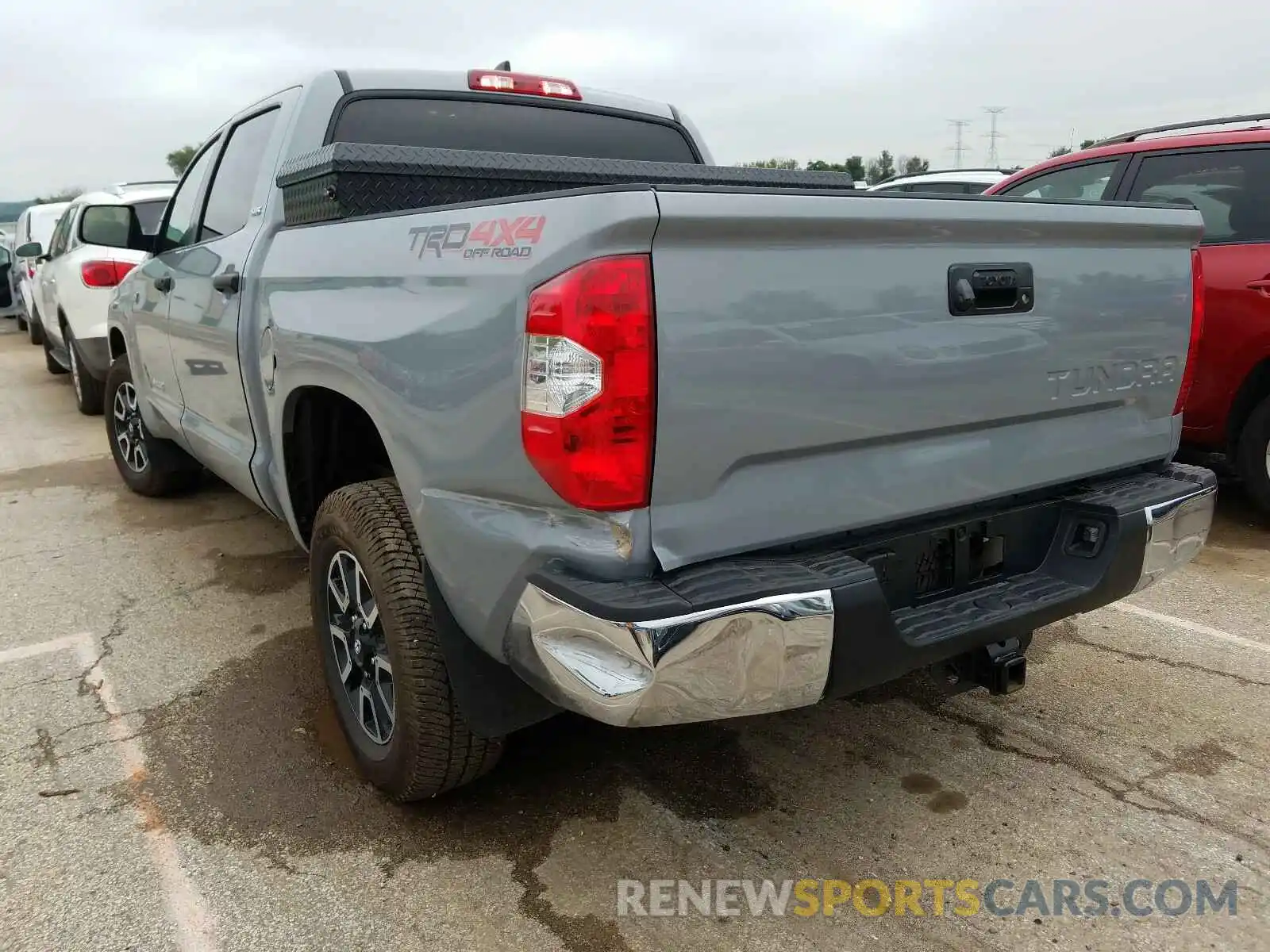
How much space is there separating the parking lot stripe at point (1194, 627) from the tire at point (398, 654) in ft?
7.68

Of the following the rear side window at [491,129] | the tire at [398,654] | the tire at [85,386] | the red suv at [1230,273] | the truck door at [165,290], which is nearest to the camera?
the tire at [398,654]

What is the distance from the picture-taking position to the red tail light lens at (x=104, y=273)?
730 cm

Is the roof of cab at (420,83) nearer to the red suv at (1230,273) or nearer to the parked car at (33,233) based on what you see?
the red suv at (1230,273)

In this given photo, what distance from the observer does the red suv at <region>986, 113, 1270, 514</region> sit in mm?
4410

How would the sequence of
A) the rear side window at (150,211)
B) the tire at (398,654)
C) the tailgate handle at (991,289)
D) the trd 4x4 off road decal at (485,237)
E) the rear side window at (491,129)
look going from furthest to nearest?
the rear side window at (150,211) → the rear side window at (491,129) → the tire at (398,654) → the tailgate handle at (991,289) → the trd 4x4 off road decal at (485,237)

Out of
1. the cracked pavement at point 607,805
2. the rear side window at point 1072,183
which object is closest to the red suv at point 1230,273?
the rear side window at point 1072,183

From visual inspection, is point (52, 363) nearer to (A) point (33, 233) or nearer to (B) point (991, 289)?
(A) point (33, 233)

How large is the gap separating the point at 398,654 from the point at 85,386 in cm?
707

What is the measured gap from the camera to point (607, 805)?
2553 millimetres

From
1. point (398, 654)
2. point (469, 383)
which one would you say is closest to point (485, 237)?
point (469, 383)

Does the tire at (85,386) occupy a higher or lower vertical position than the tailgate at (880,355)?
lower

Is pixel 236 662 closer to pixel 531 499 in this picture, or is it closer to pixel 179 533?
pixel 179 533

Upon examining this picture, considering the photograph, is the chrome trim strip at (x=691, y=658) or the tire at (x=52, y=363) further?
the tire at (x=52, y=363)

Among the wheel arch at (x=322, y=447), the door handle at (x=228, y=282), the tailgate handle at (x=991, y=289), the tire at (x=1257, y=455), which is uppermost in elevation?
the door handle at (x=228, y=282)
